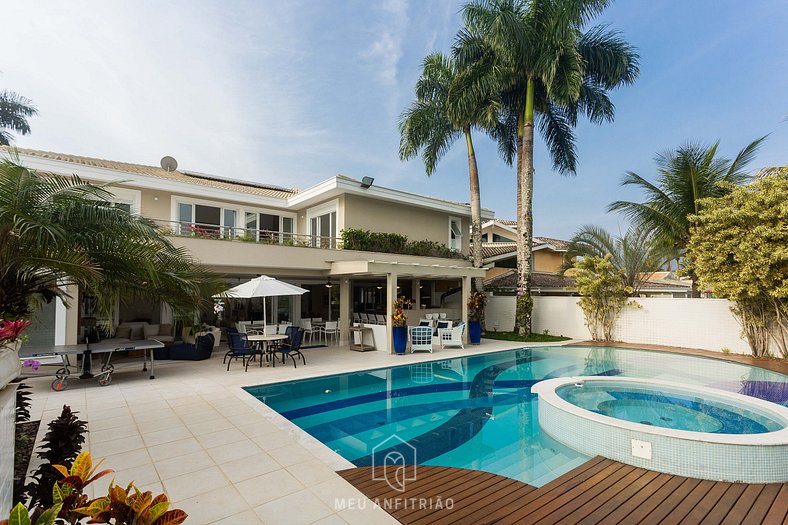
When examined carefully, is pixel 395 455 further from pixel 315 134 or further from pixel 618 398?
pixel 315 134

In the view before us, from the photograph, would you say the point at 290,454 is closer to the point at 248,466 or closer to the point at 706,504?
the point at 248,466

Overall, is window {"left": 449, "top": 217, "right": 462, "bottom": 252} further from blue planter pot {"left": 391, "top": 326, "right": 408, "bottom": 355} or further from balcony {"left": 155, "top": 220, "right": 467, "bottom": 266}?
blue planter pot {"left": 391, "top": 326, "right": 408, "bottom": 355}

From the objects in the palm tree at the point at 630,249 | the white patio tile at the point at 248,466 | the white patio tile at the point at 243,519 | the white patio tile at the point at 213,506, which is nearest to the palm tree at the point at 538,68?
the palm tree at the point at 630,249

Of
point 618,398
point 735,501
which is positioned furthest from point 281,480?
point 618,398

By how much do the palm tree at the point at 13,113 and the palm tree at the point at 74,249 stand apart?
3519 cm

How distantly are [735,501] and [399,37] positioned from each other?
67.7 feet

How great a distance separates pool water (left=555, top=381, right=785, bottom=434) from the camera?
252 inches

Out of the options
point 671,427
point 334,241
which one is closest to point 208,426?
point 671,427

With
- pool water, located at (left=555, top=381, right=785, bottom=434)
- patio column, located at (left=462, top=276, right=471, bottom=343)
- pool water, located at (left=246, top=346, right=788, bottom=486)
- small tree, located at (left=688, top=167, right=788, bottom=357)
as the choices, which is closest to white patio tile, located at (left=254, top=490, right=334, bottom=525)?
pool water, located at (left=246, top=346, right=788, bottom=486)

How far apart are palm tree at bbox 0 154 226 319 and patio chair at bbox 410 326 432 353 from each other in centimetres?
895

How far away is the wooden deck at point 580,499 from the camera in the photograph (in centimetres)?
367

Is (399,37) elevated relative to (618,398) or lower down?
elevated

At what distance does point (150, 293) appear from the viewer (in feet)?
21.1

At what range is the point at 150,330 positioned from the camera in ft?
46.6
